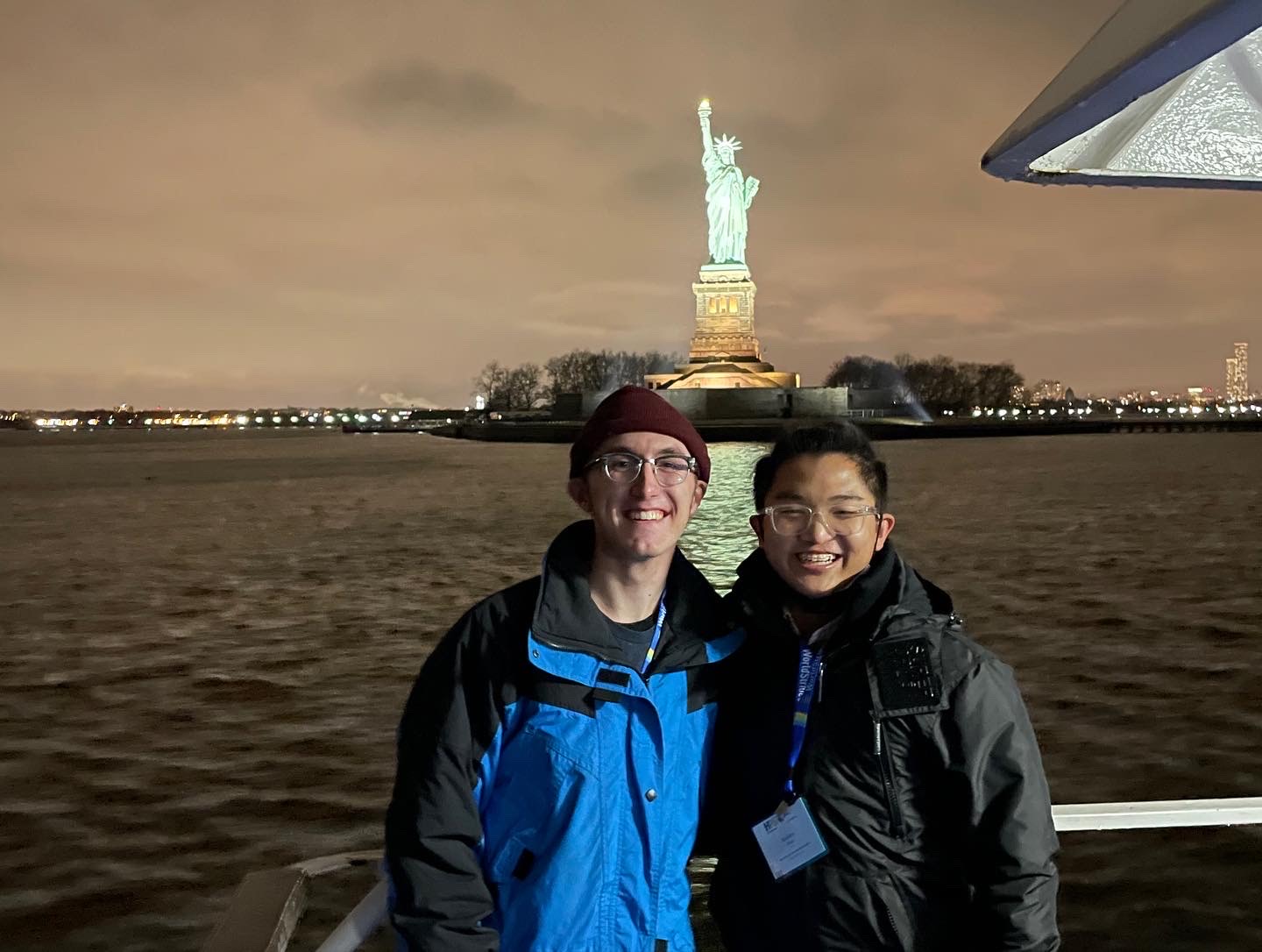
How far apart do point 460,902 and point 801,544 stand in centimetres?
108

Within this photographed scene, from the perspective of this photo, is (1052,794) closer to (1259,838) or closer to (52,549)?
(1259,838)

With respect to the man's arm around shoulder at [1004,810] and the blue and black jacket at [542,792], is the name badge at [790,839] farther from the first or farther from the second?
the man's arm around shoulder at [1004,810]

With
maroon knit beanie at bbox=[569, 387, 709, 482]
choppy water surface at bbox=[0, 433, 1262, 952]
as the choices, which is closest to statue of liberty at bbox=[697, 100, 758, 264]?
choppy water surface at bbox=[0, 433, 1262, 952]

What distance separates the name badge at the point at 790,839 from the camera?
2430 millimetres

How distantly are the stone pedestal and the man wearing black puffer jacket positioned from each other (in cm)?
5653

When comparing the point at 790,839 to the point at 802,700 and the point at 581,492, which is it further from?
the point at 581,492

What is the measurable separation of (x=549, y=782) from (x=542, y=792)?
29mm

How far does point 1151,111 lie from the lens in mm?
2426

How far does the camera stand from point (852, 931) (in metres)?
2.45

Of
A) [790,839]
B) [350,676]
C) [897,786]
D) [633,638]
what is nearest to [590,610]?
[633,638]

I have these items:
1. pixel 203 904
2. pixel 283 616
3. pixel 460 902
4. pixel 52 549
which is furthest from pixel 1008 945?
pixel 52 549

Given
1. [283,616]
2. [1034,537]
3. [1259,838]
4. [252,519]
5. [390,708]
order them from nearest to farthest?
1. [1259,838]
2. [390,708]
3. [283,616]
4. [1034,537]
5. [252,519]

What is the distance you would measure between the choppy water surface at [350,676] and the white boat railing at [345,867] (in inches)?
112

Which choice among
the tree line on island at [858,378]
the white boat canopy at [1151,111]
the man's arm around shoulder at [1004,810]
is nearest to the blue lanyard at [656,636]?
the man's arm around shoulder at [1004,810]
